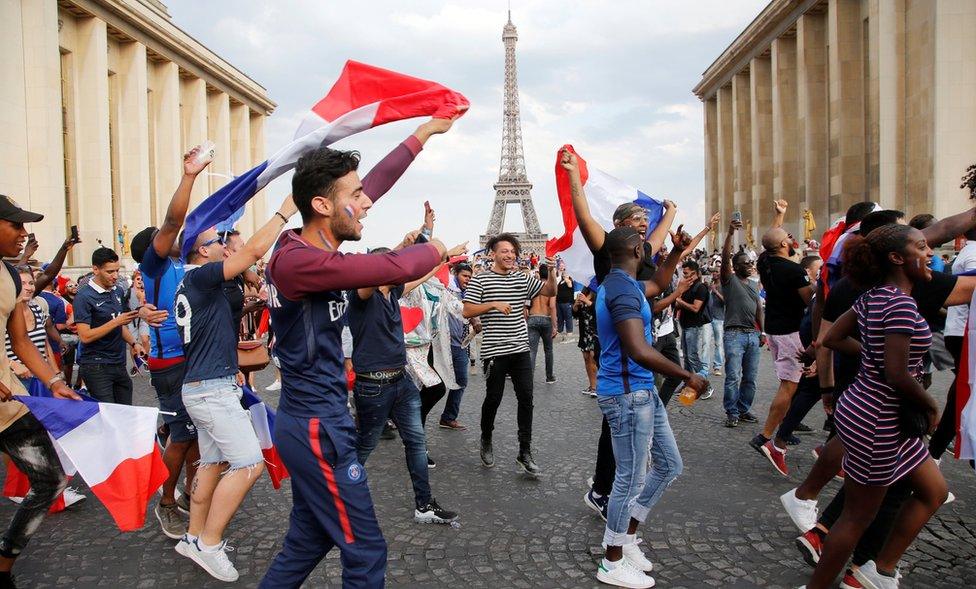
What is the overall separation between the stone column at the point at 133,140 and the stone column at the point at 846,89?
3160cm

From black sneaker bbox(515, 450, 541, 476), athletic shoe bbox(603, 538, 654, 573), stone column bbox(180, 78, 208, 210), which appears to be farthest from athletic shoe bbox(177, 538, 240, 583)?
stone column bbox(180, 78, 208, 210)

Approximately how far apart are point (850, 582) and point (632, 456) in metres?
1.14

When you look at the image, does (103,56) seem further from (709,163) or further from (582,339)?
(709,163)

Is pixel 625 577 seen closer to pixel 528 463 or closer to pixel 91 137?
pixel 528 463

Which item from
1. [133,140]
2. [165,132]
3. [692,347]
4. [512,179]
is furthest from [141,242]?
[512,179]

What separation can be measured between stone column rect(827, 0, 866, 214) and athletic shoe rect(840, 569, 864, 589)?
106 ft

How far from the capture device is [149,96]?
41281 mm

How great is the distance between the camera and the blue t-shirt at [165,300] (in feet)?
14.8

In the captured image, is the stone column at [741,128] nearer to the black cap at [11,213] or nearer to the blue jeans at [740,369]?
the blue jeans at [740,369]

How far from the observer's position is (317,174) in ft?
9.13

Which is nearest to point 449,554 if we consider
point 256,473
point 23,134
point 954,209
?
point 256,473

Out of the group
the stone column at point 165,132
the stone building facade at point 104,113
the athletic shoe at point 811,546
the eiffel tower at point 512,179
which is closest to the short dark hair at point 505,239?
the athletic shoe at point 811,546

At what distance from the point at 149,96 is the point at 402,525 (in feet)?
138

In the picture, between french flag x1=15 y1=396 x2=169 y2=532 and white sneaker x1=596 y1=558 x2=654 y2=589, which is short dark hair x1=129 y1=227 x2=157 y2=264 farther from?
white sneaker x1=596 y1=558 x2=654 y2=589
